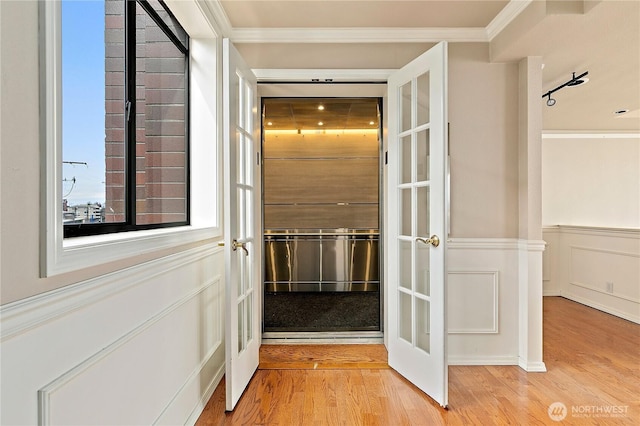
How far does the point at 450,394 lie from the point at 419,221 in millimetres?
1085

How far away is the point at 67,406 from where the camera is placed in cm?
93

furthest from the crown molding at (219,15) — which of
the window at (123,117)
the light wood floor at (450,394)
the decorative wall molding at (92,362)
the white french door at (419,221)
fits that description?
the light wood floor at (450,394)

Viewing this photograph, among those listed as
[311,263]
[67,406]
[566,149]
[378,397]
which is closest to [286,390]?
[378,397]

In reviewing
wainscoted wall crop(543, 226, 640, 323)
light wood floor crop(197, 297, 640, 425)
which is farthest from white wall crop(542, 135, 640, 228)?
light wood floor crop(197, 297, 640, 425)

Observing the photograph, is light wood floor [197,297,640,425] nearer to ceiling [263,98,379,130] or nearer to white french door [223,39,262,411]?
white french door [223,39,262,411]

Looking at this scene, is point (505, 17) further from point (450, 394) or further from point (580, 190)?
point (580, 190)

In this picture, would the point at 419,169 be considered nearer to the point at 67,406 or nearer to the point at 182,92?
the point at 182,92

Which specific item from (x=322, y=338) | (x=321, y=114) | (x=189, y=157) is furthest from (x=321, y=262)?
(x=189, y=157)

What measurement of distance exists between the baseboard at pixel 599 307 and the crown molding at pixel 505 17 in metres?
3.26

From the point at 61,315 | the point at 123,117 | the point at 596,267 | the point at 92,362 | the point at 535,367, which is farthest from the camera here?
the point at 596,267

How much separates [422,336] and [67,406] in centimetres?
189

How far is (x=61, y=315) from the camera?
899 mm

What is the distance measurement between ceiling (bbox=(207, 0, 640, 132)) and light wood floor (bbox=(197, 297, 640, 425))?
221 centimetres

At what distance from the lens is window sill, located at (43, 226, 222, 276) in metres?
0.89
